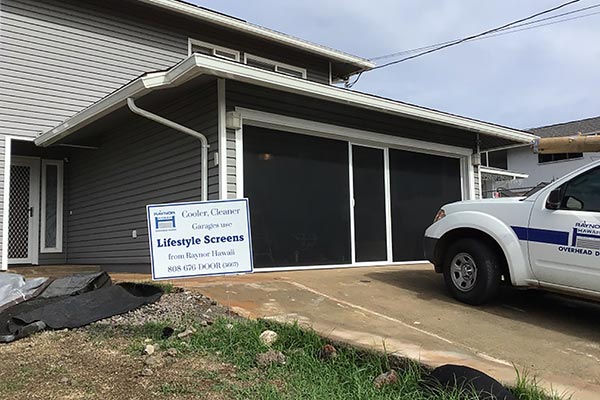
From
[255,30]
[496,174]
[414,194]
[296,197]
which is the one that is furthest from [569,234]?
[496,174]

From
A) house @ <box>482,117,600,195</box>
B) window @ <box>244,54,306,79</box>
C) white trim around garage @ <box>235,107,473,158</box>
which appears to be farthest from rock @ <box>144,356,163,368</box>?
house @ <box>482,117,600,195</box>

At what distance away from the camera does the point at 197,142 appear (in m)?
7.86

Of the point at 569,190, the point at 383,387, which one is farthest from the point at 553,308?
the point at 383,387

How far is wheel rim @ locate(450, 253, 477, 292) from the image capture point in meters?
5.84

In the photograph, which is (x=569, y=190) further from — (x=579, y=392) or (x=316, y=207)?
(x=316, y=207)

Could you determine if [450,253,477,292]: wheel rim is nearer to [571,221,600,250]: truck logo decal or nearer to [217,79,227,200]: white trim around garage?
[571,221,600,250]: truck logo decal

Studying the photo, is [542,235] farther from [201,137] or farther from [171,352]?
[201,137]

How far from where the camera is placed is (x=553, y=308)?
19.9 ft

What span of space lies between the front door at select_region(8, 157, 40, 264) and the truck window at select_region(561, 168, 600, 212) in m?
10.6

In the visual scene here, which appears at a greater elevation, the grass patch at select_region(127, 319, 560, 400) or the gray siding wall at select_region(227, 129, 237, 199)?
the gray siding wall at select_region(227, 129, 237, 199)

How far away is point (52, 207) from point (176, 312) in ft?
26.6

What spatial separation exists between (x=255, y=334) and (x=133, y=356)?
3.29 feet

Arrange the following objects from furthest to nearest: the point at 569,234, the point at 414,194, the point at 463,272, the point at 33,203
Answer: the point at 33,203
the point at 414,194
the point at 463,272
the point at 569,234

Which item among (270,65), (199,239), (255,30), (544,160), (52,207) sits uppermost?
(255,30)
